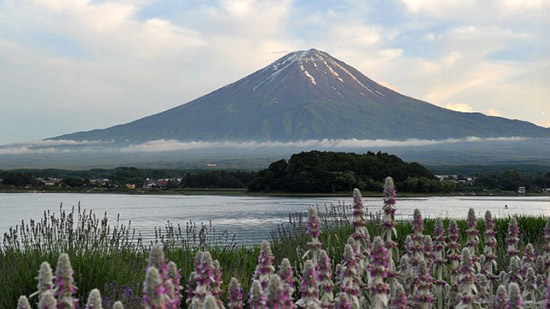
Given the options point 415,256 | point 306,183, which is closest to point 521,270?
point 415,256

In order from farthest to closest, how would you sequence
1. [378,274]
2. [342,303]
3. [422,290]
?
[422,290] → [378,274] → [342,303]

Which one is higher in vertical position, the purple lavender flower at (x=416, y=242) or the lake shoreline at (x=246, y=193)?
the purple lavender flower at (x=416, y=242)

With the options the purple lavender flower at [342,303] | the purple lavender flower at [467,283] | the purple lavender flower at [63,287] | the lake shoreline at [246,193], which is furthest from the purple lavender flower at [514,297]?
the lake shoreline at [246,193]

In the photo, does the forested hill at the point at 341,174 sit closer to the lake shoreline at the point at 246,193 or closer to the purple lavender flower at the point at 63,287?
the lake shoreline at the point at 246,193

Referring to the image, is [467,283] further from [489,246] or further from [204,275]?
[489,246]

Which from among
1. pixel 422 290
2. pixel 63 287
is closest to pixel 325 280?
pixel 422 290

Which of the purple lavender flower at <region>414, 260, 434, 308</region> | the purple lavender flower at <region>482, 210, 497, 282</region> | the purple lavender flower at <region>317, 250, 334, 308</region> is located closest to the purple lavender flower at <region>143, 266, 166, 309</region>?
the purple lavender flower at <region>317, 250, 334, 308</region>

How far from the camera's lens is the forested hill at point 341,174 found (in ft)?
275

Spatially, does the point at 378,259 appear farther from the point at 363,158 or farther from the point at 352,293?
the point at 363,158

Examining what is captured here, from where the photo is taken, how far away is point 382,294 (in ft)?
16.2

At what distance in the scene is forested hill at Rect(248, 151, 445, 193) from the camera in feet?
275

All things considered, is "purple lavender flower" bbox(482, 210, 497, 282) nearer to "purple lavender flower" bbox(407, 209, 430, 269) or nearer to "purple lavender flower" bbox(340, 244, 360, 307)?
"purple lavender flower" bbox(407, 209, 430, 269)

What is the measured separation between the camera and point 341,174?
273 feet

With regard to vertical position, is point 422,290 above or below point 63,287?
below
